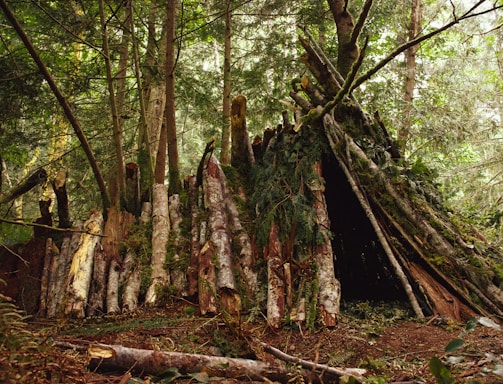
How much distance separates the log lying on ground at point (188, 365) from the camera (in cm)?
269

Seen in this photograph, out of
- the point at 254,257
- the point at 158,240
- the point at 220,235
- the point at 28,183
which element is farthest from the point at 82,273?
the point at 254,257

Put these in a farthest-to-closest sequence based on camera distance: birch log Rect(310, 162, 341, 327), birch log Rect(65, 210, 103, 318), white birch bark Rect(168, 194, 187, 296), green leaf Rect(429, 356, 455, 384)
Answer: white birch bark Rect(168, 194, 187, 296) < birch log Rect(65, 210, 103, 318) < birch log Rect(310, 162, 341, 327) < green leaf Rect(429, 356, 455, 384)

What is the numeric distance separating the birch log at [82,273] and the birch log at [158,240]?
719 mm

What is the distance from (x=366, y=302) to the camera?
492 centimetres

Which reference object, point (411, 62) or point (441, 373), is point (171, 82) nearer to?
point (441, 373)

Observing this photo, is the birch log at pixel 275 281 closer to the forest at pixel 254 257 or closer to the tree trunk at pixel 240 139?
the forest at pixel 254 257

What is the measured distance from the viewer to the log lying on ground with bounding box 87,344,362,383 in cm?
269

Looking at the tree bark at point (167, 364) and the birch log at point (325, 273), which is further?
the birch log at point (325, 273)

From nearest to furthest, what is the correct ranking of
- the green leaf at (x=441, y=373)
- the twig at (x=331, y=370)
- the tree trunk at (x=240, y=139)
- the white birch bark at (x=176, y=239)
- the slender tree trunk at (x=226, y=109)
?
1. the green leaf at (x=441, y=373)
2. the twig at (x=331, y=370)
3. the white birch bark at (x=176, y=239)
4. the tree trunk at (x=240, y=139)
5. the slender tree trunk at (x=226, y=109)

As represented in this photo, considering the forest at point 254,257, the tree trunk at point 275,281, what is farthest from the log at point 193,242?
the tree trunk at point 275,281

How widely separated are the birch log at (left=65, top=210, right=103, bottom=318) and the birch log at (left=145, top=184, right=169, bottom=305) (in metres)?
0.72

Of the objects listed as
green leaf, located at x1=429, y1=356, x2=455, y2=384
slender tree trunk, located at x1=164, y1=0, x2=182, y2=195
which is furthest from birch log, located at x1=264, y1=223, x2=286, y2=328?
slender tree trunk, located at x1=164, y1=0, x2=182, y2=195

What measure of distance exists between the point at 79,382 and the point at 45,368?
38 centimetres

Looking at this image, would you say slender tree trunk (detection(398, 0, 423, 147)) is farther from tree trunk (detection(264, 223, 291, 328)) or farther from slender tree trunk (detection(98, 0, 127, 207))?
slender tree trunk (detection(98, 0, 127, 207))
